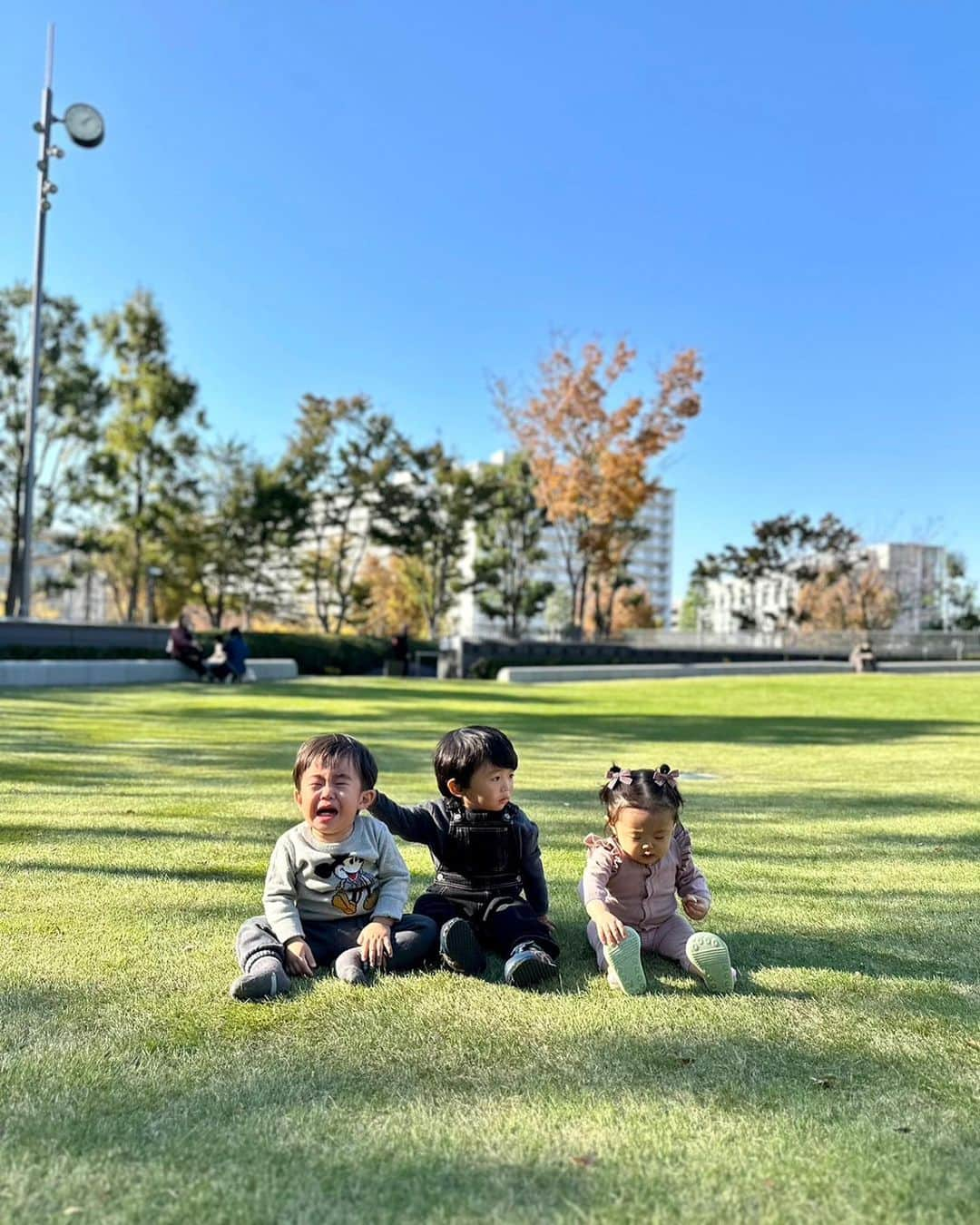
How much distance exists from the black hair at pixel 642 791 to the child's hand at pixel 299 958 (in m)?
0.98

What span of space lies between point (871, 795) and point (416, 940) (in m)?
4.39

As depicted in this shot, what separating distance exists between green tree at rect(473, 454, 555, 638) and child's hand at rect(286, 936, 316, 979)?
3581 centimetres

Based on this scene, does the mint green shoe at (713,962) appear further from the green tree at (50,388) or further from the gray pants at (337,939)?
the green tree at (50,388)

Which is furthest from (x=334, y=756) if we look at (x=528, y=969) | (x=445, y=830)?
(x=528, y=969)

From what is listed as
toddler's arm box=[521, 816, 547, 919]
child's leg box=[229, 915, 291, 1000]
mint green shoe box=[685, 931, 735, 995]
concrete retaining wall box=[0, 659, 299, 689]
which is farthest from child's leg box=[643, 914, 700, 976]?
concrete retaining wall box=[0, 659, 299, 689]

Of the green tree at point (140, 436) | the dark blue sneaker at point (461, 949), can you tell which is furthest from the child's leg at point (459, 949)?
the green tree at point (140, 436)

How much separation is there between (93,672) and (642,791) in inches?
641

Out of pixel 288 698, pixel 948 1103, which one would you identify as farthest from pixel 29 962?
pixel 288 698

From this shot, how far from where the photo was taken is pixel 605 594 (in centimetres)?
6275

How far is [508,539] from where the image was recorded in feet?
143

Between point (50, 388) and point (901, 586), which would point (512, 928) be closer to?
point (50, 388)

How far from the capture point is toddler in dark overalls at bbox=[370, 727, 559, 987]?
2873mm

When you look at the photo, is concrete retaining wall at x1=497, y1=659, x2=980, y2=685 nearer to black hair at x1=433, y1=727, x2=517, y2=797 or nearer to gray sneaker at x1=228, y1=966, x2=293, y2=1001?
black hair at x1=433, y1=727, x2=517, y2=797

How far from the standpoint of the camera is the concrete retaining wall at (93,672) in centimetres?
1568
